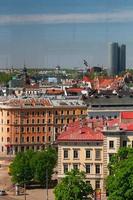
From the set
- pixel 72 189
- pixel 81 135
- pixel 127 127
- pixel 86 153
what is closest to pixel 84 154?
pixel 86 153

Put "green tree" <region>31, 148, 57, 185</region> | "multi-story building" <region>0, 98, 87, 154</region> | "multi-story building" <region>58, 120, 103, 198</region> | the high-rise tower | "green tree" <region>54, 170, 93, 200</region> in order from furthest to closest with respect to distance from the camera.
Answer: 1. the high-rise tower
2. "multi-story building" <region>0, 98, 87, 154</region>
3. "green tree" <region>31, 148, 57, 185</region>
4. "multi-story building" <region>58, 120, 103, 198</region>
5. "green tree" <region>54, 170, 93, 200</region>

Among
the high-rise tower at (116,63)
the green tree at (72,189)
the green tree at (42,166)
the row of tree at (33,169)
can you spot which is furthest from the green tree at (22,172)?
the high-rise tower at (116,63)

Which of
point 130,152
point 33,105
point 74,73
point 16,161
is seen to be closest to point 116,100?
point 33,105

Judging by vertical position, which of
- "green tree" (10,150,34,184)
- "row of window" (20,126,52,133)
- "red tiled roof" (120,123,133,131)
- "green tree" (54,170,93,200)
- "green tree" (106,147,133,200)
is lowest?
"row of window" (20,126,52,133)


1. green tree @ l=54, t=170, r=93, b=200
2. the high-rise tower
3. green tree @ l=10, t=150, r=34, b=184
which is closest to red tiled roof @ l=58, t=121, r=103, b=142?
green tree @ l=10, t=150, r=34, b=184

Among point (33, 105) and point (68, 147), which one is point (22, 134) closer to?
point (33, 105)

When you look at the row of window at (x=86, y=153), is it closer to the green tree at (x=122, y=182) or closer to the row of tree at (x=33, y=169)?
the row of tree at (x=33, y=169)

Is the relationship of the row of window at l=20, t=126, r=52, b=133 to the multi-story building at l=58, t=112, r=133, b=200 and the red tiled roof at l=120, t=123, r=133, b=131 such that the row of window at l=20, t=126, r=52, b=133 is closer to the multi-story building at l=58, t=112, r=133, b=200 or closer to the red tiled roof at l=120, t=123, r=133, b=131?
the multi-story building at l=58, t=112, r=133, b=200

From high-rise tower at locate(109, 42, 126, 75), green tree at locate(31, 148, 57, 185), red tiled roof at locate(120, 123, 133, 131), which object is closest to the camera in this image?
red tiled roof at locate(120, 123, 133, 131)
